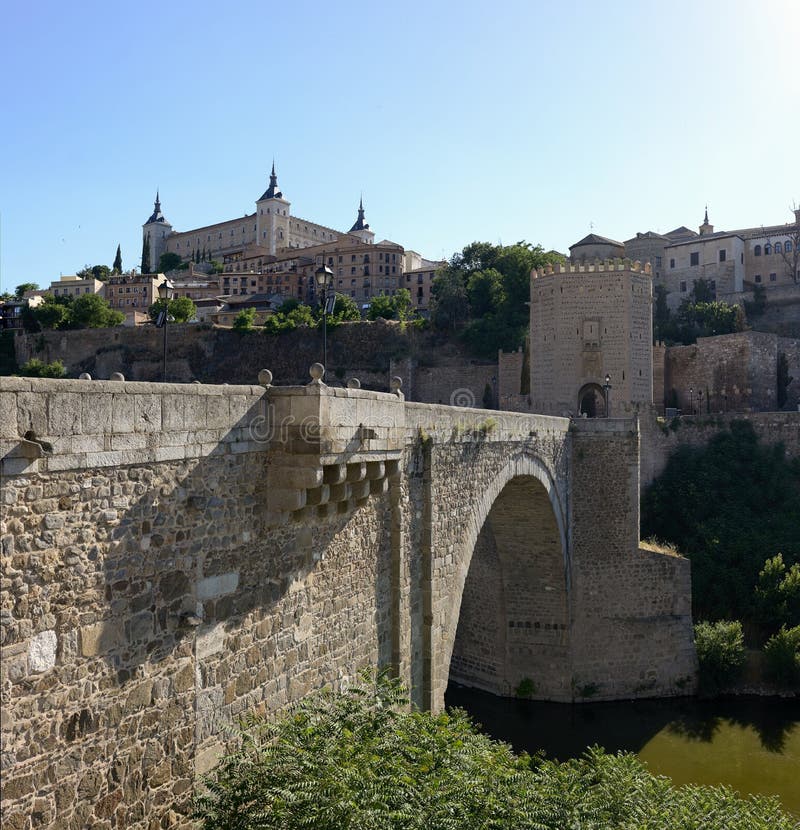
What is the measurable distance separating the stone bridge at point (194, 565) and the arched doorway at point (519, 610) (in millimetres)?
6268

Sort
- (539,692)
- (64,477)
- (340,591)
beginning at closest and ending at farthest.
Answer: (64,477), (340,591), (539,692)

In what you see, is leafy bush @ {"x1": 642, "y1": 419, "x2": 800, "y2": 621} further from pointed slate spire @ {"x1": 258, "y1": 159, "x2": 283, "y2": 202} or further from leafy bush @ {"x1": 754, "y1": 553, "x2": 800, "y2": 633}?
pointed slate spire @ {"x1": 258, "y1": 159, "x2": 283, "y2": 202}

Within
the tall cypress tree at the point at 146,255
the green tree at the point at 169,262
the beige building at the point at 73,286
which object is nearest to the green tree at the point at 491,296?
the beige building at the point at 73,286

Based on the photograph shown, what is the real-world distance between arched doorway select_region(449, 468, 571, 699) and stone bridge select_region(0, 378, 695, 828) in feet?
20.6

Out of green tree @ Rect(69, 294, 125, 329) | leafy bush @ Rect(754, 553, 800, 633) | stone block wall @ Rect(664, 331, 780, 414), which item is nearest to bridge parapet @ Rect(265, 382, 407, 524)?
leafy bush @ Rect(754, 553, 800, 633)

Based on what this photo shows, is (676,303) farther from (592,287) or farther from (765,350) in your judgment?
(592,287)

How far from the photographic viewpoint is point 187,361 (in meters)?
57.2

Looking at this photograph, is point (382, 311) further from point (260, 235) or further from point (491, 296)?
point (260, 235)

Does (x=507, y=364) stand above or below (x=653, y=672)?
above

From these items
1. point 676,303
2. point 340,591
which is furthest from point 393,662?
point 676,303

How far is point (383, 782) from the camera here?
6.89m

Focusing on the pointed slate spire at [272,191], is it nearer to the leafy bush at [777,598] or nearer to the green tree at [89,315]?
the green tree at [89,315]

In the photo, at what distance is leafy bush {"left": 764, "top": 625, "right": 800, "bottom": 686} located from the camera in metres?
20.7

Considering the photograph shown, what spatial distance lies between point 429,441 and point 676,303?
53219mm
